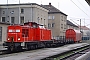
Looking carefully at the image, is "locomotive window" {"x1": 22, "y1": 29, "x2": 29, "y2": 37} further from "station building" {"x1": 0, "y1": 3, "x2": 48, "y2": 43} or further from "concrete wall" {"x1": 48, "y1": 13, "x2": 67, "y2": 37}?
"concrete wall" {"x1": 48, "y1": 13, "x2": 67, "y2": 37}

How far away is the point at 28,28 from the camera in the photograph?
93.7 ft

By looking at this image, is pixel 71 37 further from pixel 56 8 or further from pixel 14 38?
pixel 56 8

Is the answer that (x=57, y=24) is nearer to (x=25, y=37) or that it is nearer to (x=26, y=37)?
(x=26, y=37)

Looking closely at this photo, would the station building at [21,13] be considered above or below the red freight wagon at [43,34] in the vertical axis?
above

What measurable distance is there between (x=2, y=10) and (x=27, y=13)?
7.75m

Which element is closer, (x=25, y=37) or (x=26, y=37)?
(x=25, y=37)

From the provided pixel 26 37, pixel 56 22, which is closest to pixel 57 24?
pixel 56 22

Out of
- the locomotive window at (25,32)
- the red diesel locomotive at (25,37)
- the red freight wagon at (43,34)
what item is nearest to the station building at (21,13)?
the red freight wagon at (43,34)

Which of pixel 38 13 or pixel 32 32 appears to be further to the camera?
pixel 38 13

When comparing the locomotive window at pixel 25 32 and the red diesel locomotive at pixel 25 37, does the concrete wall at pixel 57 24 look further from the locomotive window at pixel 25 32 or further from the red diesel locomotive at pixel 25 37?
the locomotive window at pixel 25 32

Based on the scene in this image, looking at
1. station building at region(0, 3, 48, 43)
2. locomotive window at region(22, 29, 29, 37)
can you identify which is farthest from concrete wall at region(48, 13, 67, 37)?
locomotive window at region(22, 29, 29, 37)

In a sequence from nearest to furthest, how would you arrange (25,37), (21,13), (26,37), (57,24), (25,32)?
(25,37)
(26,37)
(25,32)
(21,13)
(57,24)

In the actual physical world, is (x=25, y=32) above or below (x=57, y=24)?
below

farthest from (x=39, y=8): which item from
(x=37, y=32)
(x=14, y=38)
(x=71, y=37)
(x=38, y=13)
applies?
(x=14, y=38)
